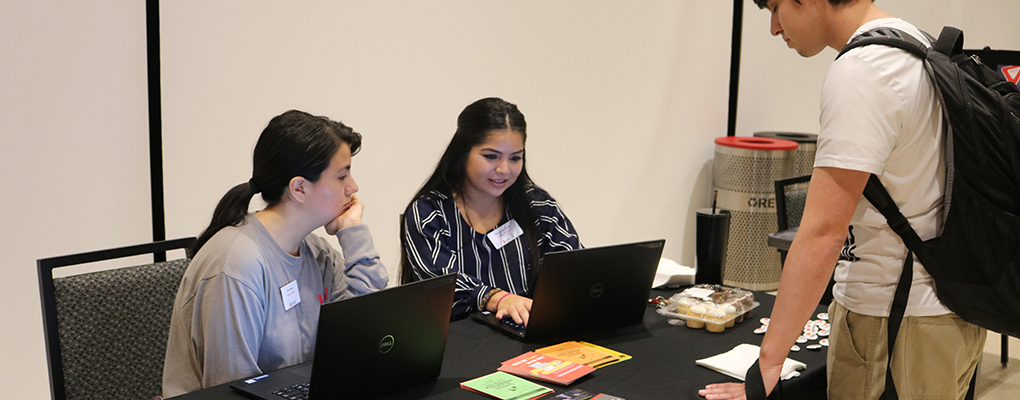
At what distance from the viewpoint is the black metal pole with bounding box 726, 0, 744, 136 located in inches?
189

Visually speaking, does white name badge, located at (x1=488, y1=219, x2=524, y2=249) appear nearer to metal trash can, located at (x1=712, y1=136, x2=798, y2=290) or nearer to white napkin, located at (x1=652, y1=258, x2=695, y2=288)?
white napkin, located at (x1=652, y1=258, x2=695, y2=288)

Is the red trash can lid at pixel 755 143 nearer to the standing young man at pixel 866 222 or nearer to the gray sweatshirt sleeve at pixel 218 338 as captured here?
the standing young man at pixel 866 222

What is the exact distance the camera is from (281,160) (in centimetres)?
167

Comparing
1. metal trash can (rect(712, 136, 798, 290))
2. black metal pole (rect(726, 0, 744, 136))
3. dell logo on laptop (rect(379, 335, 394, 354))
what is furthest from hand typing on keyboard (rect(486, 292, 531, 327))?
black metal pole (rect(726, 0, 744, 136))

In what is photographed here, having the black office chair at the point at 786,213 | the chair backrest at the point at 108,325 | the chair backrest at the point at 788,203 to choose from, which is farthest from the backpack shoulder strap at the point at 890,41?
the chair backrest at the point at 788,203

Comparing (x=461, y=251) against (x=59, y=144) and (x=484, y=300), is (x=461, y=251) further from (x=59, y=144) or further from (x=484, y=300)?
(x=59, y=144)

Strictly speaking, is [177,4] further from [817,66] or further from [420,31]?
[817,66]

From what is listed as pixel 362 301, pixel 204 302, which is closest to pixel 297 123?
pixel 204 302

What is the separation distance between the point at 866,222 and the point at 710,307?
0.60 meters

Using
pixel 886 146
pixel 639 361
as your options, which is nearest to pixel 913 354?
pixel 886 146

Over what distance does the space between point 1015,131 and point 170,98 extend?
247 cm

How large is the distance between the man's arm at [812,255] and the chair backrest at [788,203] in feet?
6.28

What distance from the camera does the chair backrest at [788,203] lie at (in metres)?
3.16

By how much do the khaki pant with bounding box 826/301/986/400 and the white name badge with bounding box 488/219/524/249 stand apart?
1011 mm
